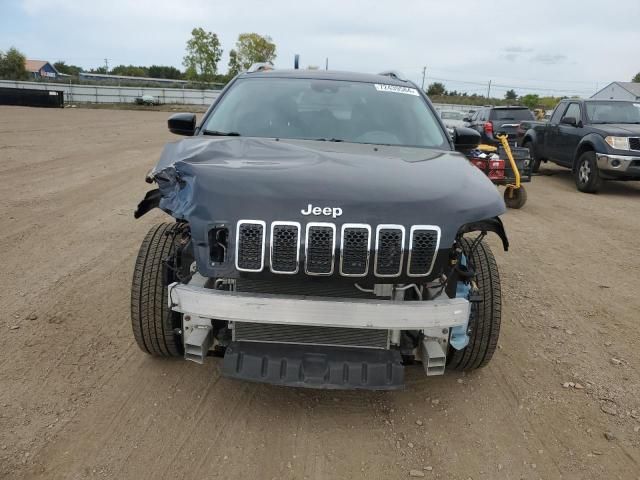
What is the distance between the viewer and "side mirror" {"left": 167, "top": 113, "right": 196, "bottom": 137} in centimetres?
416

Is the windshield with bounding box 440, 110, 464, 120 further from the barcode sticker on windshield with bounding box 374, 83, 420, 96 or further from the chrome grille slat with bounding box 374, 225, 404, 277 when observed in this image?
the chrome grille slat with bounding box 374, 225, 404, 277

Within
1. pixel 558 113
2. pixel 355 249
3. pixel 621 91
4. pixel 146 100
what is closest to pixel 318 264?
pixel 355 249

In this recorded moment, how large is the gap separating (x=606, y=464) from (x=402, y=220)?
62.1 inches

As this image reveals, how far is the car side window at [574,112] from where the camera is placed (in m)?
11.6

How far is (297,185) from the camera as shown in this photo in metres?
2.59

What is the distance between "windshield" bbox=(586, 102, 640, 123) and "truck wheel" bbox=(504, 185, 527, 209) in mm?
3849

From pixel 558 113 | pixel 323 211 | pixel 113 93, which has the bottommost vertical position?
pixel 323 211

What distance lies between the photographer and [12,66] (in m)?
67.6

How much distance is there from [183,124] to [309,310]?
2.29m

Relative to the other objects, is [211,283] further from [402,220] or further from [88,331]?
[88,331]

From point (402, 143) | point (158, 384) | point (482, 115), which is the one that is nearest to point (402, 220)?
point (402, 143)

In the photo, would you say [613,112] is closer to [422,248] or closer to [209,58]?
[422,248]

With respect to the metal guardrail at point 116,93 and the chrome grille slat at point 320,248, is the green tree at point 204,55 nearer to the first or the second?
the metal guardrail at point 116,93

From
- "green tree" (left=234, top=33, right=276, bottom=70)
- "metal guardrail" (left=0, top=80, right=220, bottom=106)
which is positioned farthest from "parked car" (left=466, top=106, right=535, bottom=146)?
"green tree" (left=234, top=33, right=276, bottom=70)
